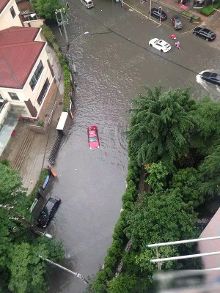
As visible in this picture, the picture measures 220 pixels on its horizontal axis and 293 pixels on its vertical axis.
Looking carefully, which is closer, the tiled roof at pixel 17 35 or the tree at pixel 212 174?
the tree at pixel 212 174

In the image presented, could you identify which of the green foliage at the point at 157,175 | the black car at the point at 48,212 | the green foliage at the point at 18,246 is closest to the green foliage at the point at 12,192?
the green foliage at the point at 18,246

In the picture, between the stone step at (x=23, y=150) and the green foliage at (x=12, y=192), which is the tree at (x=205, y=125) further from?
the stone step at (x=23, y=150)

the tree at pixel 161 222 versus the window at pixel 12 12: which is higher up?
the window at pixel 12 12

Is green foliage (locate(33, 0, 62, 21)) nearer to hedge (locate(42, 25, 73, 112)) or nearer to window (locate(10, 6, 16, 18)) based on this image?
hedge (locate(42, 25, 73, 112))

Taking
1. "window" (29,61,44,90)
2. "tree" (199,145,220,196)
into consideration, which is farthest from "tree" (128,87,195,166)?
"window" (29,61,44,90)

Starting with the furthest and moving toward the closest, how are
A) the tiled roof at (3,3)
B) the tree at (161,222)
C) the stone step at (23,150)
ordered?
1. the tiled roof at (3,3)
2. the stone step at (23,150)
3. the tree at (161,222)

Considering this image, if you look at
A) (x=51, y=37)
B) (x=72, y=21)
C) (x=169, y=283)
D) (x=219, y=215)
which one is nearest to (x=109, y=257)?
(x=219, y=215)

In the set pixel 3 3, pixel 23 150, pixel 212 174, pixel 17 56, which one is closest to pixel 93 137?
pixel 23 150
